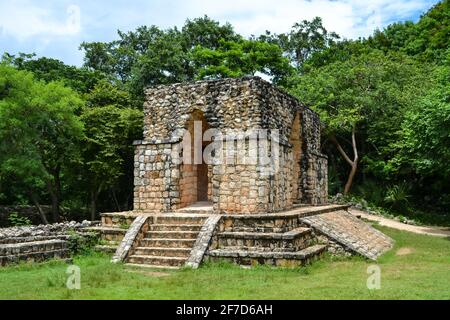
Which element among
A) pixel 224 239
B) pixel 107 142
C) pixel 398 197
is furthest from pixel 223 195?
pixel 398 197

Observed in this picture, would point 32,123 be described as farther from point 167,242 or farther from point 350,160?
point 350,160

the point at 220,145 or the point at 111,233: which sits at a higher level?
the point at 220,145

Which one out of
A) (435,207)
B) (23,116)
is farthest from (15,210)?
(435,207)

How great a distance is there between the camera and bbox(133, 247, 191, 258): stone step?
966cm

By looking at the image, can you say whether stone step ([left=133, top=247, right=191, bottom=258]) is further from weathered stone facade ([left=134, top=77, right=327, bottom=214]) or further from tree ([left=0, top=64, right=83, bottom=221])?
tree ([left=0, top=64, right=83, bottom=221])

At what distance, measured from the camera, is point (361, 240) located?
11156 mm

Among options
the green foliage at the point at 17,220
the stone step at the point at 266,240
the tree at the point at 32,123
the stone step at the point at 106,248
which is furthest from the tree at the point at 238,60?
the stone step at the point at 266,240

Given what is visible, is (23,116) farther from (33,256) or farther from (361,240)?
(361,240)

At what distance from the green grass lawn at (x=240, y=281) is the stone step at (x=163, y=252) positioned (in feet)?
2.31

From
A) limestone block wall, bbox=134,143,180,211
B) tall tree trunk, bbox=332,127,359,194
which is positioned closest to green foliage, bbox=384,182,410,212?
tall tree trunk, bbox=332,127,359,194

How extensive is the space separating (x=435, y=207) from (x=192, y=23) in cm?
1613

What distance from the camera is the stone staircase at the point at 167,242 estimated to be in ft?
31.3

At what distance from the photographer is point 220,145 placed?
36.8ft

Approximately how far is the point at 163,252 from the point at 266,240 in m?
2.14
